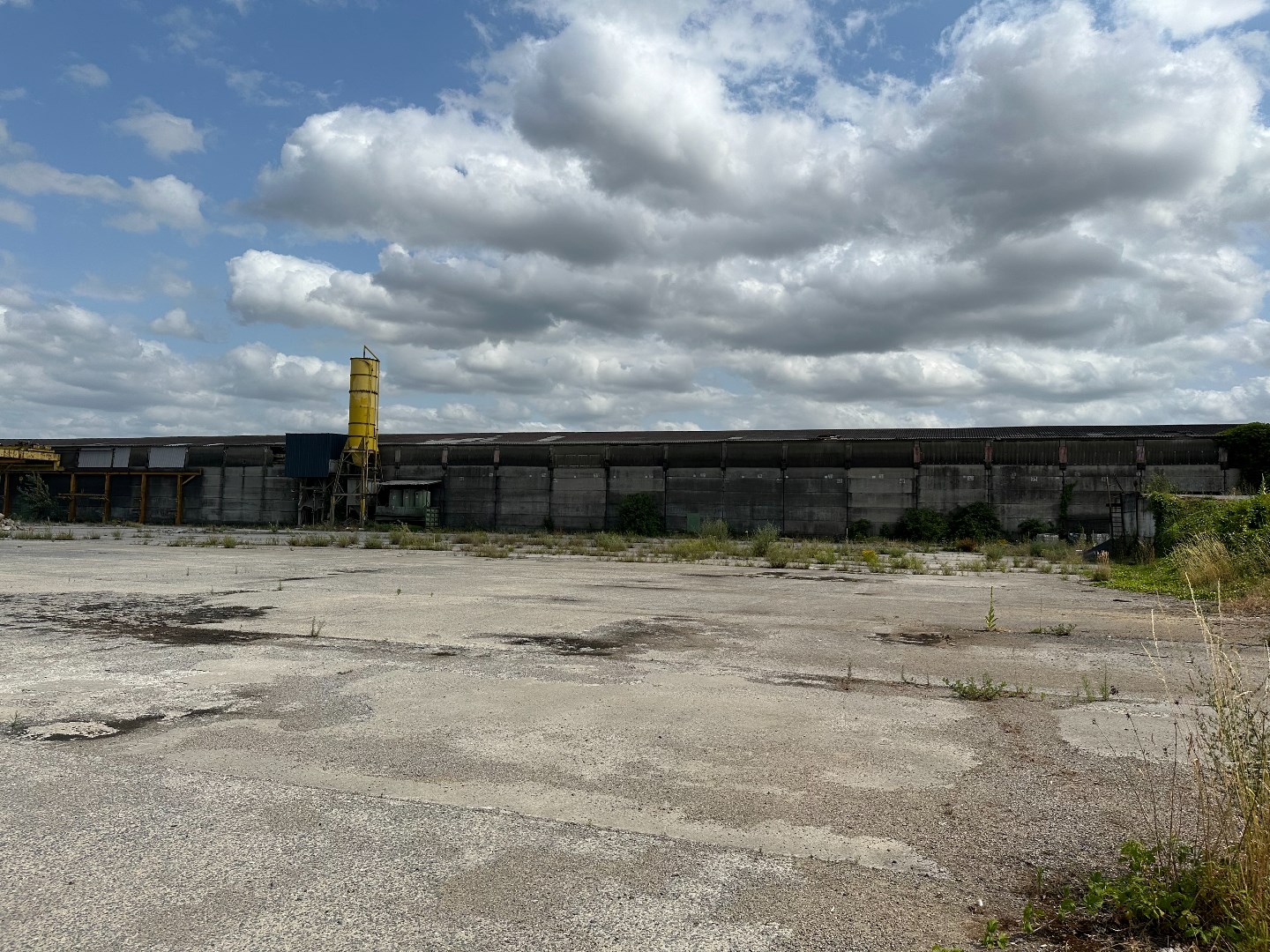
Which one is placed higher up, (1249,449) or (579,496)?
(1249,449)

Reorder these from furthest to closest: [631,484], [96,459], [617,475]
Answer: [96,459] < [617,475] < [631,484]

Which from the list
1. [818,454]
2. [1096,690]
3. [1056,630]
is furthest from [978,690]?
[818,454]

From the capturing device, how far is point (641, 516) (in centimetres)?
4225

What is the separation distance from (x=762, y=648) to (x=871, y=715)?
2933 millimetres

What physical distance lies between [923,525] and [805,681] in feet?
110

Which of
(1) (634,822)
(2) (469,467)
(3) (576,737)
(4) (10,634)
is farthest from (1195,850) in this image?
(2) (469,467)

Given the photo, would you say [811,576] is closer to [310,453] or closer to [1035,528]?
Answer: [1035,528]

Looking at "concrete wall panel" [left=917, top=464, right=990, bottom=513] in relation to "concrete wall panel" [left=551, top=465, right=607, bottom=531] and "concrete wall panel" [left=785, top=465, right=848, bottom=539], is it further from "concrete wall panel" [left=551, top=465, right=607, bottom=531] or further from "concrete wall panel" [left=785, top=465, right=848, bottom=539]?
"concrete wall panel" [left=551, top=465, right=607, bottom=531]

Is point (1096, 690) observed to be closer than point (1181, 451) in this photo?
Yes

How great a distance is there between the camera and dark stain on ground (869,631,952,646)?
935 cm

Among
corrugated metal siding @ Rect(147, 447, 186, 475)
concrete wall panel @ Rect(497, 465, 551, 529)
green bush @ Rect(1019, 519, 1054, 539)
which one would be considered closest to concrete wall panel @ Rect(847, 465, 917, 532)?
green bush @ Rect(1019, 519, 1054, 539)

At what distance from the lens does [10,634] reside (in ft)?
29.3

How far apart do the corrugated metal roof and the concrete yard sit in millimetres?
34754

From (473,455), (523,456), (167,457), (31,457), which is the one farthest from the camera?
(167,457)
